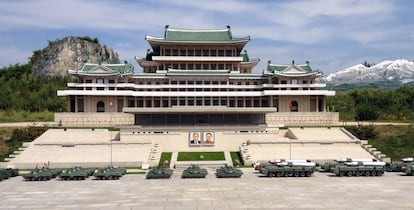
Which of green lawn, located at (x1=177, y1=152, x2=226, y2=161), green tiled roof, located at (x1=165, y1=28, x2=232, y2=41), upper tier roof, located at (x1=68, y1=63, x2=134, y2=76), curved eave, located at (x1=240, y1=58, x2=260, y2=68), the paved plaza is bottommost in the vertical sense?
the paved plaza

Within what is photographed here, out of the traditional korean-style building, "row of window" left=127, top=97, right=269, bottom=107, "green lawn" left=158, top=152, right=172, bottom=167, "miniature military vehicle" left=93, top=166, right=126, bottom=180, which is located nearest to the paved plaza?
"miniature military vehicle" left=93, top=166, right=126, bottom=180

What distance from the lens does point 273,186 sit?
30719mm

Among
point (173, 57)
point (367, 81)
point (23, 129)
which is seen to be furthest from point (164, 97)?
point (367, 81)

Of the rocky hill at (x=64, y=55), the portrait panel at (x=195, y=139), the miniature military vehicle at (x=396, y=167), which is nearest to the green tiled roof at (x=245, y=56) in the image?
the portrait panel at (x=195, y=139)

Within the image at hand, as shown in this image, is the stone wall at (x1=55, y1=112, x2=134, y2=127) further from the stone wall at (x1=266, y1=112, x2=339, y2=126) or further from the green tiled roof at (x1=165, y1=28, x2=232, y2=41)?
the stone wall at (x1=266, y1=112, x2=339, y2=126)

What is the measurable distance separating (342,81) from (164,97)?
5625 inches

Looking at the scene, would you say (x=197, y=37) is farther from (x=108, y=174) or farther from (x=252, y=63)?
(x=108, y=174)

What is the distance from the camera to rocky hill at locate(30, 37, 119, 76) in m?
124

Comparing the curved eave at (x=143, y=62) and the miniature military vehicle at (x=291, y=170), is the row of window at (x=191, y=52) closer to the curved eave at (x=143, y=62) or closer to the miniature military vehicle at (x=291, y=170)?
the curved eave at (x=143, y=62)

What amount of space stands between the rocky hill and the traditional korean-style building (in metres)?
58.1

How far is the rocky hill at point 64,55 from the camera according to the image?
12425cm

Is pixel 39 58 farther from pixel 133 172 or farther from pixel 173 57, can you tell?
pixel 133 172

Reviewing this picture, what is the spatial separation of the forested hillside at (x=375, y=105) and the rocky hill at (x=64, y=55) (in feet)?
214

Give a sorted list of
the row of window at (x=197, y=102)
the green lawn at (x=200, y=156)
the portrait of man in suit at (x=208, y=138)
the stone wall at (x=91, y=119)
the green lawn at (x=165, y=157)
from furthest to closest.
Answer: the row of window at (x=197, y=102)
the stone wall at (x=91, y=119)
the portrait of man in suit at (x=208, y=138)
the green lawn at (x=200, y=156)
the green lawn at (x=165, y=157)
